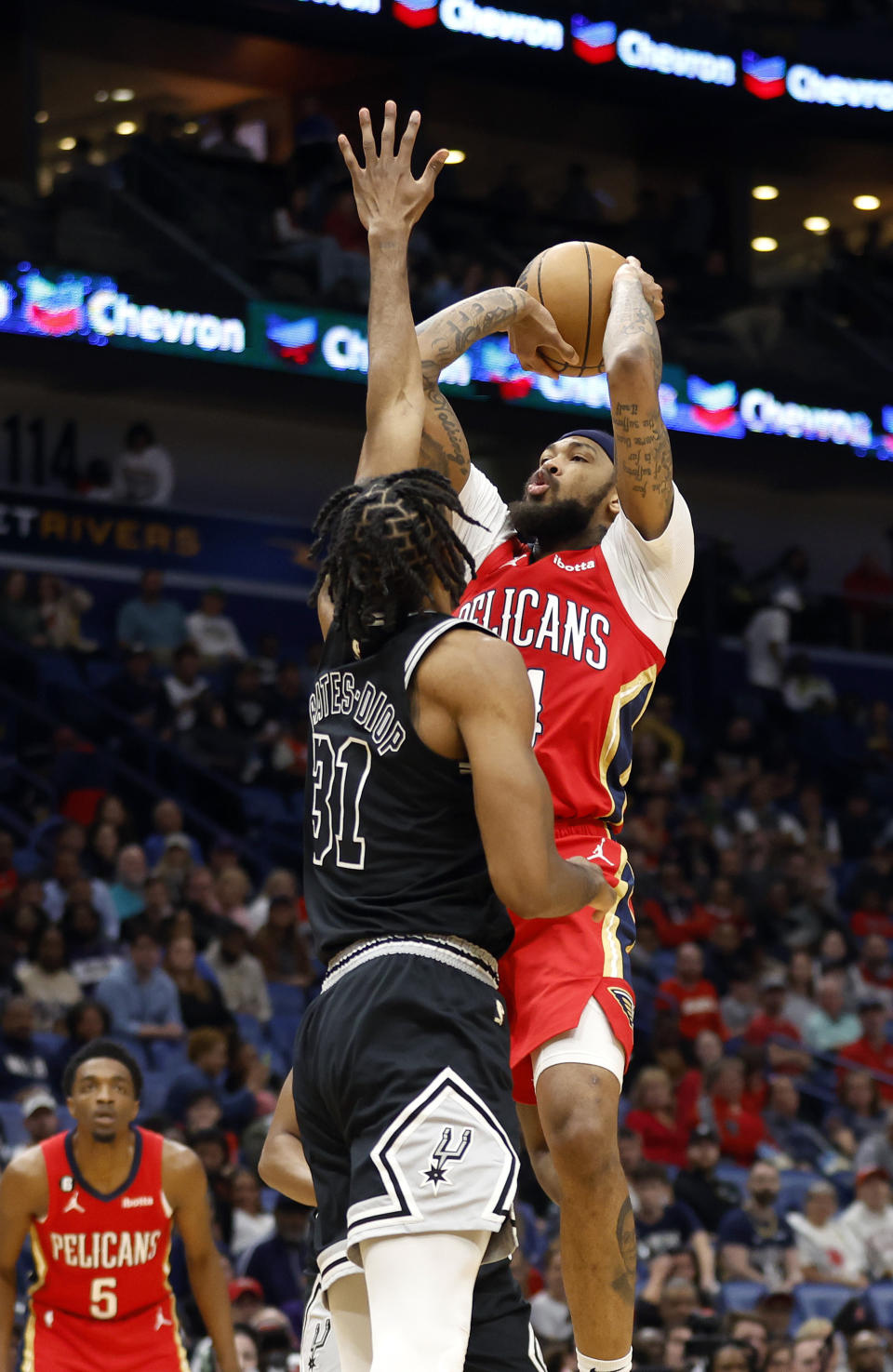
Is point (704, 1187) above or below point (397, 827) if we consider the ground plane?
below

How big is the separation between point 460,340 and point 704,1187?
7139mm

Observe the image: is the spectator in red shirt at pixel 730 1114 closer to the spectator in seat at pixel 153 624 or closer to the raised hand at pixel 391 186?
the spectator in seat at pixel 153 624

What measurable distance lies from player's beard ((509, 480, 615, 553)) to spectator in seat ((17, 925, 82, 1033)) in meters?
6.53

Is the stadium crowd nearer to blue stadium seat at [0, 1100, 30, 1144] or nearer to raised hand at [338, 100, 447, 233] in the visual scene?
blue stadium seat at [0, 1100, 30, 1144]

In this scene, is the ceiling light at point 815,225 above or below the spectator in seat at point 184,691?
above

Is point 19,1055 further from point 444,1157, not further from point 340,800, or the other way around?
point 444,1157

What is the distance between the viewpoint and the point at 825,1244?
11.1 meters

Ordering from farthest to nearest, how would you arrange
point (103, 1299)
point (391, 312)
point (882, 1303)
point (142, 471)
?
point (142, 471) → point (882, 1303) → point (103, 1299) → point (391, 312)

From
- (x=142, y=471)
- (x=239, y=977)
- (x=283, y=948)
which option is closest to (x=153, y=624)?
(x=142, y=471)

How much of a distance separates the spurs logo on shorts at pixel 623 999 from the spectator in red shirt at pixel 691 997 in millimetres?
8788

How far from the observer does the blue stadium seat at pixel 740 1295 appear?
10.0 m

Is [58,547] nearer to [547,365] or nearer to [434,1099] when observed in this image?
[547,365]

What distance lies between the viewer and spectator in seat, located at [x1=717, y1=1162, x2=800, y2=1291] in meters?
10.4

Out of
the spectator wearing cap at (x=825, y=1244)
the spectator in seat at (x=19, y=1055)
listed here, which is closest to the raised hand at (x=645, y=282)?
the spectator in seat at (x=19, y=1055)
